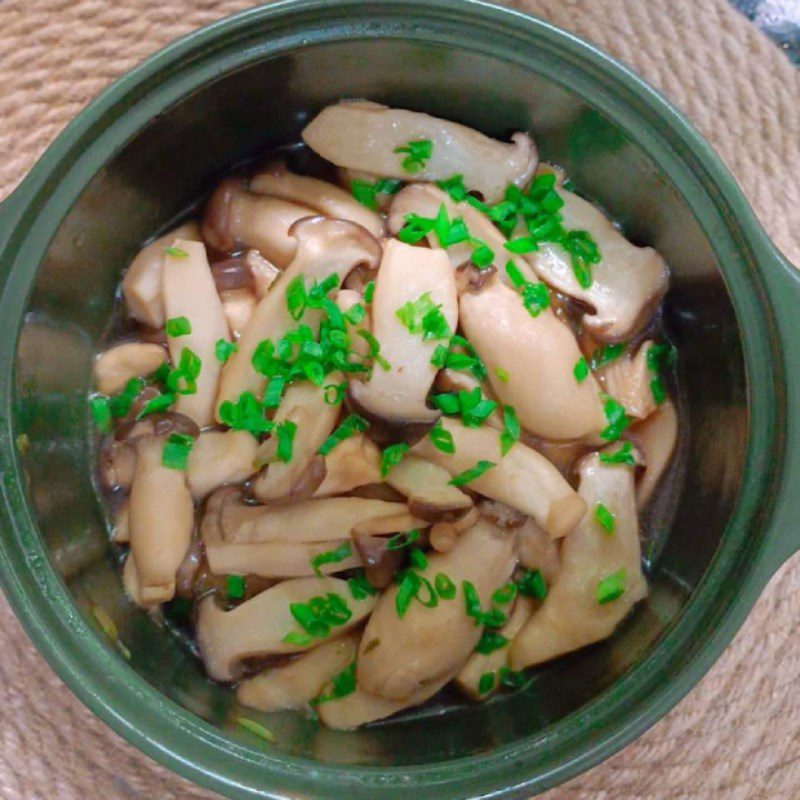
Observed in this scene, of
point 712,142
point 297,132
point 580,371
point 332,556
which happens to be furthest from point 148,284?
point 712,142

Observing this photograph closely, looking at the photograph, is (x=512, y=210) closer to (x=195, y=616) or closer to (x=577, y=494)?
(x=577, y=494)

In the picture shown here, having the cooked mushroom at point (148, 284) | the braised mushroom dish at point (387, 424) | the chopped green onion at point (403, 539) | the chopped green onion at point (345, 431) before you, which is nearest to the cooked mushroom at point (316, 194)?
the braised mushroom dish at point (387, 424)

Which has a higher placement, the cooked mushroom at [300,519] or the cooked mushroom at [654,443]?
the cooked mushroom at [300,519]

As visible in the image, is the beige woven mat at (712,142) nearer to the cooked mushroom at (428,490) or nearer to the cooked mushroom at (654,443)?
the cooked mushroom at (654,443)

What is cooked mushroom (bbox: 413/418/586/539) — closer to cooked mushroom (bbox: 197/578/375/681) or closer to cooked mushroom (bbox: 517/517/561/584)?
cooked mushroom (bbox: 517/517/561/584)

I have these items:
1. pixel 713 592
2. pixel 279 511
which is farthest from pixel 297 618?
pixel 713 592

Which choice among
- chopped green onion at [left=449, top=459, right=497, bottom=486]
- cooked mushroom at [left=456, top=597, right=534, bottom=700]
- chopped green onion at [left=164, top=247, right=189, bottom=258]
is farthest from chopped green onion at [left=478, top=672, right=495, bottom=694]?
chopped green onion at [left=164, top=247, right=189, bottom=258]
